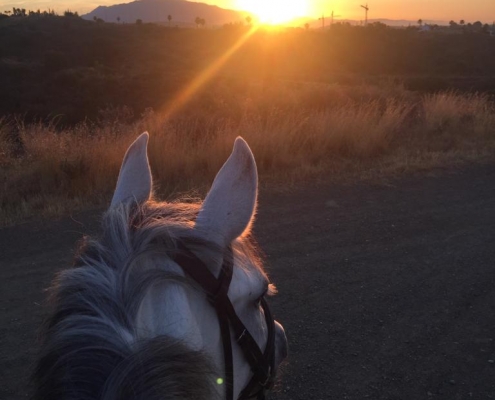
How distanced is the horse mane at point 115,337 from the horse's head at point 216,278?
3 centimetres

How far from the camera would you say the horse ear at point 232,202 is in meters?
1.45

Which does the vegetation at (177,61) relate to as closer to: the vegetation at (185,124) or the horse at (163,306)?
the vegetation at (185,124)

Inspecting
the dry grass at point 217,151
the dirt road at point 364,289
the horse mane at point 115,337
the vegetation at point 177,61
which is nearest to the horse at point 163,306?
the horse mane at point 115,337

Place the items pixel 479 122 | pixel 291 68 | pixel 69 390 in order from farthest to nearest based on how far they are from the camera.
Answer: pixel 291 68 < pixel 479 122 < pixel 69 390

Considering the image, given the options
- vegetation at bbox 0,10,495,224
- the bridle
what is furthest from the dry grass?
the bridle

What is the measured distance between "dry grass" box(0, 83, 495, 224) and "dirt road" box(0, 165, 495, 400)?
3.12 feet

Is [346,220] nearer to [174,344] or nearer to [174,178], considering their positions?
[174,178]

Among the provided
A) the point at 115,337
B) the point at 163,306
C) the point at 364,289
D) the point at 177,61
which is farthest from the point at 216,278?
the point at 177,61

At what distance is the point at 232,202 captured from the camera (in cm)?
146

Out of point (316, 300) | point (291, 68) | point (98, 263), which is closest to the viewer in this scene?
point (98, 263)

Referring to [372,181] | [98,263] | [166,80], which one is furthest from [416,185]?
[166,80]

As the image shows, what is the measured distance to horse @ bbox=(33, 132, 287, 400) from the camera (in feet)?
3.21

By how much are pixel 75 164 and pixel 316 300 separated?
4.46 meters

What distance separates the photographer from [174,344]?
1.03m
